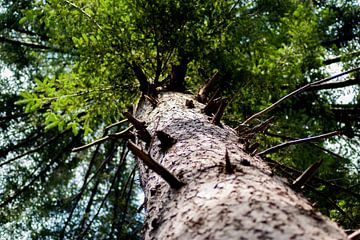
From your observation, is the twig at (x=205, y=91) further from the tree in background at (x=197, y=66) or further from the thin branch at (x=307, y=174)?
the thin branch at (x=307, y=174)

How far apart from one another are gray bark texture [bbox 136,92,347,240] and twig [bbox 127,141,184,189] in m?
0.03

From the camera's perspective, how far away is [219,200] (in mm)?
1244

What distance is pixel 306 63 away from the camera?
3717 mm

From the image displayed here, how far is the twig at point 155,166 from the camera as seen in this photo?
132 centimetres

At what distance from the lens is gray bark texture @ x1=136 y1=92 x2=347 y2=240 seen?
41.1 inches

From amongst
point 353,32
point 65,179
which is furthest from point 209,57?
point 65,179

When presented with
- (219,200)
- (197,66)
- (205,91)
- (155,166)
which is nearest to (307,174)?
(219,200)

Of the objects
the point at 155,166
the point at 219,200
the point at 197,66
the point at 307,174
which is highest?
the point at 197,66

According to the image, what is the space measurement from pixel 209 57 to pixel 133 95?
2.49ft

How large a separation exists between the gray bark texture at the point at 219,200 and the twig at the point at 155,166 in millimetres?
30

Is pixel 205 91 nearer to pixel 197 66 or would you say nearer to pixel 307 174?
pixel 197 66

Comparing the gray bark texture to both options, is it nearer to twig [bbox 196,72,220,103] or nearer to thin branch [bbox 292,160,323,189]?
thin branch [bbox 292,160,323,189]

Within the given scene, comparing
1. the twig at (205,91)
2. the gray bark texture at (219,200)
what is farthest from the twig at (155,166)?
the twig at (205,91)

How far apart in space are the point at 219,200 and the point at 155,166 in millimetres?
248
